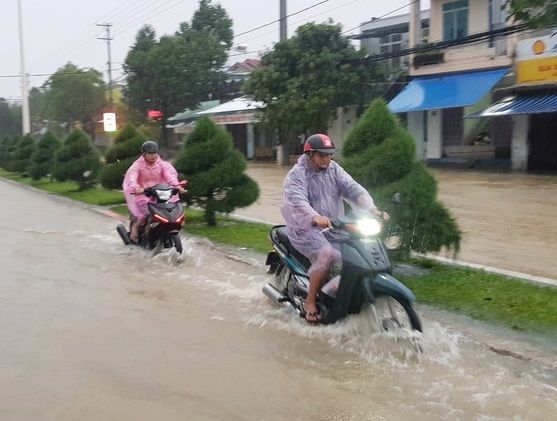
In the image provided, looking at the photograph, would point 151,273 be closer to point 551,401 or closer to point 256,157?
point 551,401

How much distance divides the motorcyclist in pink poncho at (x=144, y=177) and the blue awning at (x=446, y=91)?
1584cm

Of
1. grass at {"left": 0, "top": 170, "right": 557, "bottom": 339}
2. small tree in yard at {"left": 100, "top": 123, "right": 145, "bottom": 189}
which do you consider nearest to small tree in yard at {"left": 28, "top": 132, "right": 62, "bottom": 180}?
small tree in yard at {"left": 100, "top": 123, "right": 145, "bottom": 189}

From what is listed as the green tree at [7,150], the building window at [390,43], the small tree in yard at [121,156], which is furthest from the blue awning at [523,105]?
the green tree at [7,150]

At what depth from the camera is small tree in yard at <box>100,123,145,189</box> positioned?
15.7 meters

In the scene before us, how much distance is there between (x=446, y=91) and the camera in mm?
25594

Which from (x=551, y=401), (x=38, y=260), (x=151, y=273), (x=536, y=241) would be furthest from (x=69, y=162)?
(x=551, y=401)

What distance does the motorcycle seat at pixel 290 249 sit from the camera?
5.77 meters

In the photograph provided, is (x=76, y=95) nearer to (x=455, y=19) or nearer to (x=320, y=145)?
(x=455, y=19)

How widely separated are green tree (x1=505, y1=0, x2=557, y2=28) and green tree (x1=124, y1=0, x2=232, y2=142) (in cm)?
3811

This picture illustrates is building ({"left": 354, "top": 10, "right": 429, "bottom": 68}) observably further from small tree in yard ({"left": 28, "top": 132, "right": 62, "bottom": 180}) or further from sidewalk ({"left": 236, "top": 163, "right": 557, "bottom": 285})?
small tree in yard ({"left": 28, "top": 132, "right": 62, "bottom": 180})

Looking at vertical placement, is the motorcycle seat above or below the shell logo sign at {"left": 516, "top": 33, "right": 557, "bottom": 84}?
below

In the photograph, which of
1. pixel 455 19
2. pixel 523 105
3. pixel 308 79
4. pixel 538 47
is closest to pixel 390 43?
pixel 308 79

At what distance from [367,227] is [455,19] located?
80.9 feet

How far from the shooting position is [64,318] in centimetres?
614
